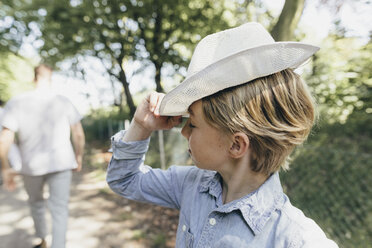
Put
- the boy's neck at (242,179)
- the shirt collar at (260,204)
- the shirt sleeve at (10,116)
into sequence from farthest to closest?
1. the shirt sleeve at (10,116)
2. the boy's neck at (242,179)
3. the shirt collar at (260,204)

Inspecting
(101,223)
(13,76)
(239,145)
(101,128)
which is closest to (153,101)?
(239,145)

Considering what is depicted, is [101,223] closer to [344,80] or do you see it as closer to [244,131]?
[244,131]

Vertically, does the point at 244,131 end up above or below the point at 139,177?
above

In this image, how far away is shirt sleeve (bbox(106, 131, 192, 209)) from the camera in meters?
1.27

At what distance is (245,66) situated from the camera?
84 centimetres

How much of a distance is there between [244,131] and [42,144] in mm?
2429

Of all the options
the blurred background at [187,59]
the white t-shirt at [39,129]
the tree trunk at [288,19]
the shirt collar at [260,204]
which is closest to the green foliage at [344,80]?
the blurred background at [187,59]

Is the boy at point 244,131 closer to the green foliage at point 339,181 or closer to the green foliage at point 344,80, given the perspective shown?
the green foliage at point 339,181

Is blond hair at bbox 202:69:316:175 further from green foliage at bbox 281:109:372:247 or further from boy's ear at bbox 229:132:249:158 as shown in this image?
green foliage at bbox 281:109:372:247

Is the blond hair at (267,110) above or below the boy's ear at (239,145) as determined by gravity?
above

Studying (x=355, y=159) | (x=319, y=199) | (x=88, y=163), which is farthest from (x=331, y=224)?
(x=88, y=163)

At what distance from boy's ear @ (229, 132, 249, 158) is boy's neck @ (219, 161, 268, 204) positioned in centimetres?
8

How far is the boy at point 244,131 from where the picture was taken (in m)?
0.85

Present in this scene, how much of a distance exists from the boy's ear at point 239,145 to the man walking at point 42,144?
226cm
